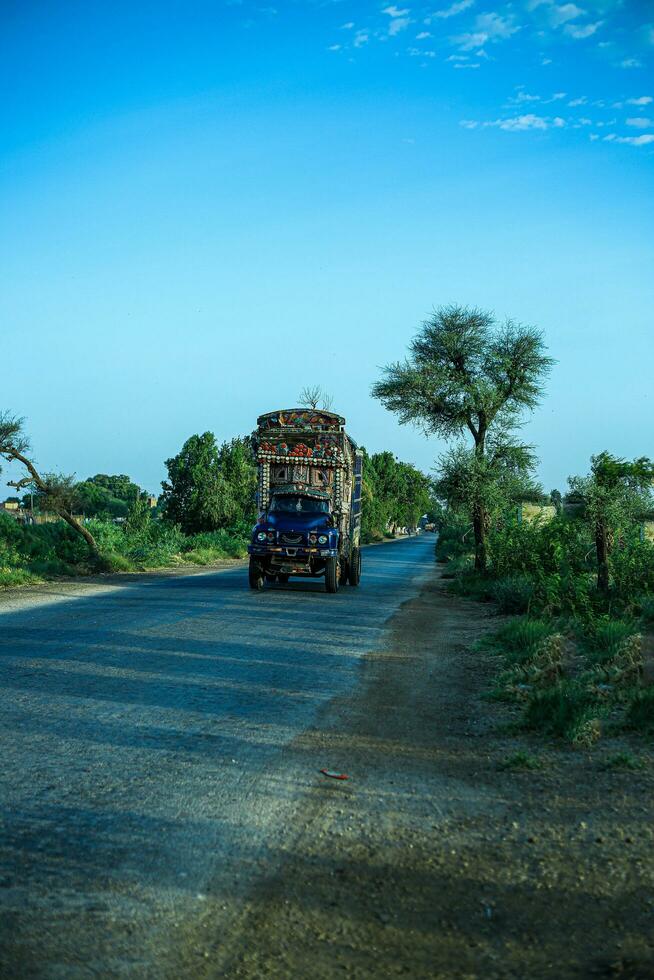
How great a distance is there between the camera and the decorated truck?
66.9 ft

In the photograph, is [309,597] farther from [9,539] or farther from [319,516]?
[9,539]

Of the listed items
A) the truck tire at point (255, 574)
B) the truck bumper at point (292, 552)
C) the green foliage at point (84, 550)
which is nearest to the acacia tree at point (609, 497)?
the truck bumper at point (292, 552)

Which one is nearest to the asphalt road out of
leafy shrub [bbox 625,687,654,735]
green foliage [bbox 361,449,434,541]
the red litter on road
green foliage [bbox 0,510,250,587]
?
the red litter on road

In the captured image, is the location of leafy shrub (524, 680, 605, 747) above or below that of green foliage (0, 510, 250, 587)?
below

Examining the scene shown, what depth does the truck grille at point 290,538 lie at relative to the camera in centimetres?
2036

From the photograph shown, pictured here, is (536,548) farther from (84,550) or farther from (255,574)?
(84,550)

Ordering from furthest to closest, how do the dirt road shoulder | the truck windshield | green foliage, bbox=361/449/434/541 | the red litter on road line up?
green foliage, bbox=361/449/434/541, the truck windshield, the red litter on road, the dirt road shoulder

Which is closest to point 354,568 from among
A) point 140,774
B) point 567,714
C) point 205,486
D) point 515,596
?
point 515,596

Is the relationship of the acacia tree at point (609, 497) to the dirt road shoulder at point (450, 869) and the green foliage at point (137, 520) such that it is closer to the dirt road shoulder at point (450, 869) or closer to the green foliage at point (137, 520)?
the dirt road shoulder at point (450, 869)

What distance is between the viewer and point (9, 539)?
1067 inches

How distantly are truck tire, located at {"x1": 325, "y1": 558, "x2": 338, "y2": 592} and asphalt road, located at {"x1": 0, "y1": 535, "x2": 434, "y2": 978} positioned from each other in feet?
24.3

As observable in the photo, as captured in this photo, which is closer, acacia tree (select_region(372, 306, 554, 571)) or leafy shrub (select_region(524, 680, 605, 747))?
leafy shrub (select_region(524, 680, 605, 747))

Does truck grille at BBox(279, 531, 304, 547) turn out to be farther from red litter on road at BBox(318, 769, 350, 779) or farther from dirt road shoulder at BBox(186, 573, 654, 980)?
red litter on road at BBox(318, 769, 350, 779)

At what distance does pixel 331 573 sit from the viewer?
20.4 meters
